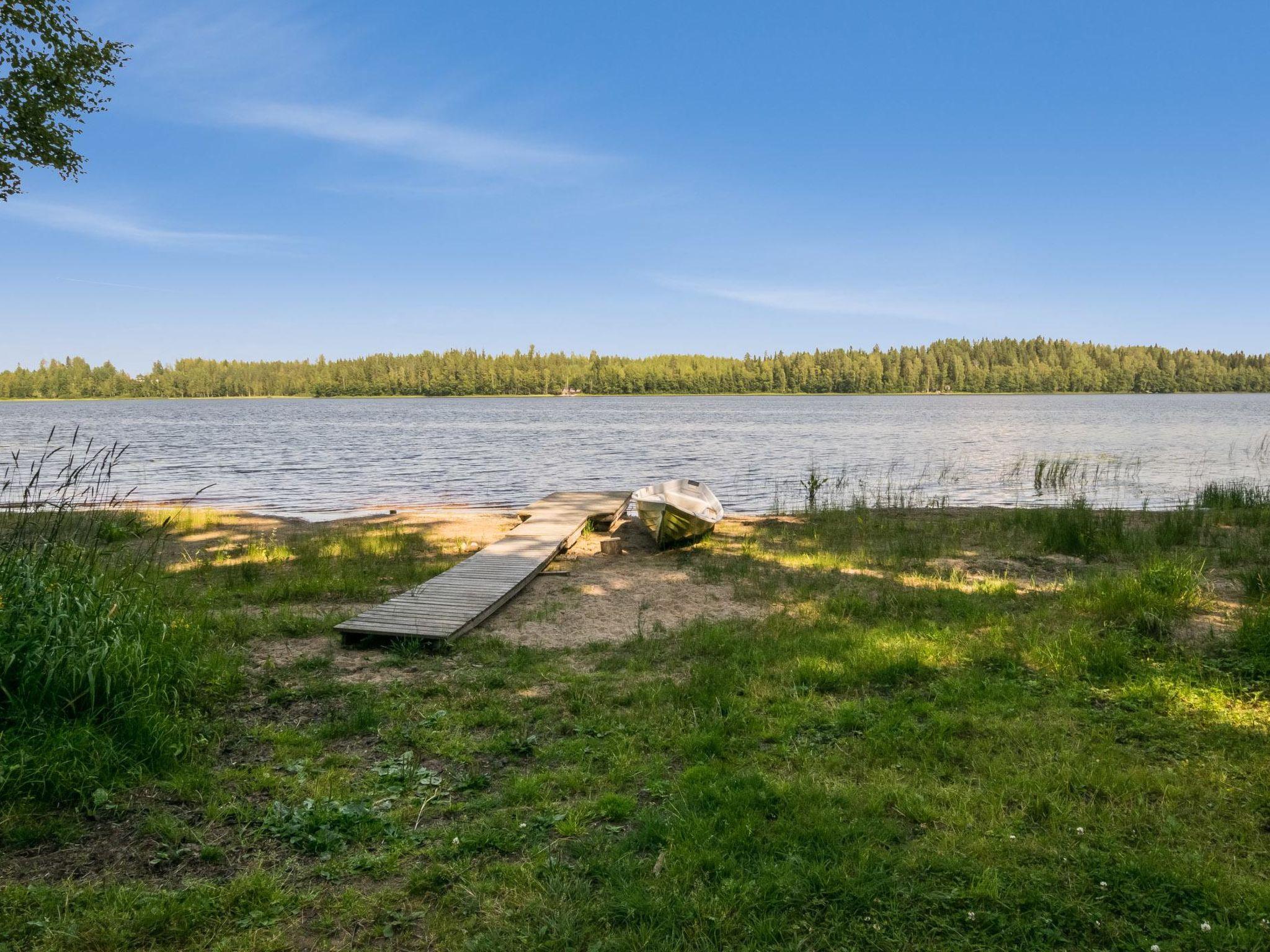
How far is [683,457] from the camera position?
3656 centimetres

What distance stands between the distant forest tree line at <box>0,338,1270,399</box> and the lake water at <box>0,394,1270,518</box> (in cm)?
8780

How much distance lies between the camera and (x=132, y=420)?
81.2 metres

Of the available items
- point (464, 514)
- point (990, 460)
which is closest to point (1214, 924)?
point (464, 514)

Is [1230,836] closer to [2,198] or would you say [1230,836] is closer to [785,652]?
[785,652]

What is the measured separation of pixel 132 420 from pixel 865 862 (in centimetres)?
9559

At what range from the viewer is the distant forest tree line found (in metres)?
153

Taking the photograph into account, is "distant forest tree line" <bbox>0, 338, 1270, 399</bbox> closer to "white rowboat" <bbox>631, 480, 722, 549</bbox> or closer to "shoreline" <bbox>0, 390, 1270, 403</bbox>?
"shoreline" <bbox>0, 390, 1270, 403</bbox>

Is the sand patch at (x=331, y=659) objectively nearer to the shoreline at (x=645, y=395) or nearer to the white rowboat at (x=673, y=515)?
the white rowboat at (x=673, y=515)

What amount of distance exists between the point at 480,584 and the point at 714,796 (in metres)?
5.97

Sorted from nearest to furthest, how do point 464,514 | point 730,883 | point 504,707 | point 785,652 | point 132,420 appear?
point 730,883 → point 504,707 → point 785,652 → point 464,514 → point 132,420

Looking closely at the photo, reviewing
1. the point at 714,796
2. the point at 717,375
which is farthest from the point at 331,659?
the point at 717,375

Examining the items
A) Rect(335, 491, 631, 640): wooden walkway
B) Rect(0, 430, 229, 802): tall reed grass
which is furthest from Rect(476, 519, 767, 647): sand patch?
Rect(0, 430, 229, 802): tall reed grass

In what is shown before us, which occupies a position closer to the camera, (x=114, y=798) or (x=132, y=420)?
(x=114, y=798)

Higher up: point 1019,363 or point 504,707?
point 1019,363
